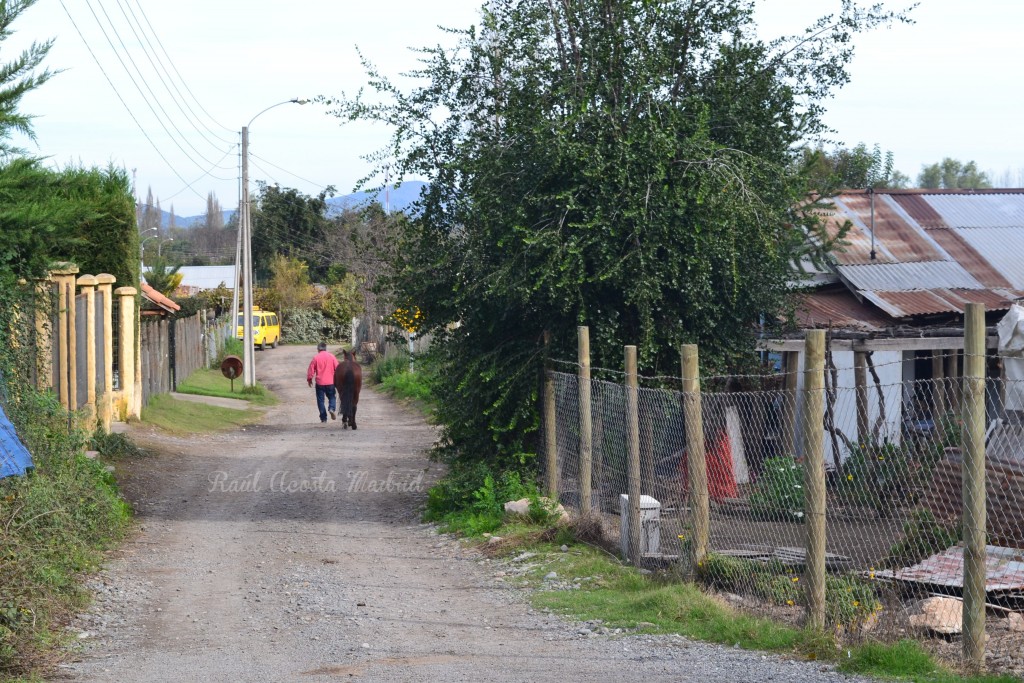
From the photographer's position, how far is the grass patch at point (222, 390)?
28766mm

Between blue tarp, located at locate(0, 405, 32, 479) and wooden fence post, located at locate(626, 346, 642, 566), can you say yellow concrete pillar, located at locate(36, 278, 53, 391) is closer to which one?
blue tarp, located at locate(0, 405, 32, 479)

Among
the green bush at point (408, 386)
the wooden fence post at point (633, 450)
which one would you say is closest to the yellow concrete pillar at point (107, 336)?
the green bush at point (408, 386)

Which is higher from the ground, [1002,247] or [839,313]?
[1002,247]

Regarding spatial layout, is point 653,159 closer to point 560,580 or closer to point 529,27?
point 529,27

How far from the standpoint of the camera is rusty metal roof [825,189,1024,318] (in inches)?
655

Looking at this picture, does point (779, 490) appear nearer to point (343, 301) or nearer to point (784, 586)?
point (784, 586)

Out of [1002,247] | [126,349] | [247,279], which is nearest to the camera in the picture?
[1002,247]

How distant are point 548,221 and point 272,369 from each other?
105 ft

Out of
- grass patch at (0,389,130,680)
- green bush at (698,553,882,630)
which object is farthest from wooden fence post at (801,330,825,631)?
grass patch at (0,389,130,680)

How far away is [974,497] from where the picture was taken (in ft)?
18.7

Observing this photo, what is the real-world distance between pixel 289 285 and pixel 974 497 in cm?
5651

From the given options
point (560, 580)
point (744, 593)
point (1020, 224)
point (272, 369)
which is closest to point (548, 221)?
point (560, 580)

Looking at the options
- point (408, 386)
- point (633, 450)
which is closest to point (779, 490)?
point (633, 450)

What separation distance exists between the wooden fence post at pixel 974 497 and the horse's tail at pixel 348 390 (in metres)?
16.5
